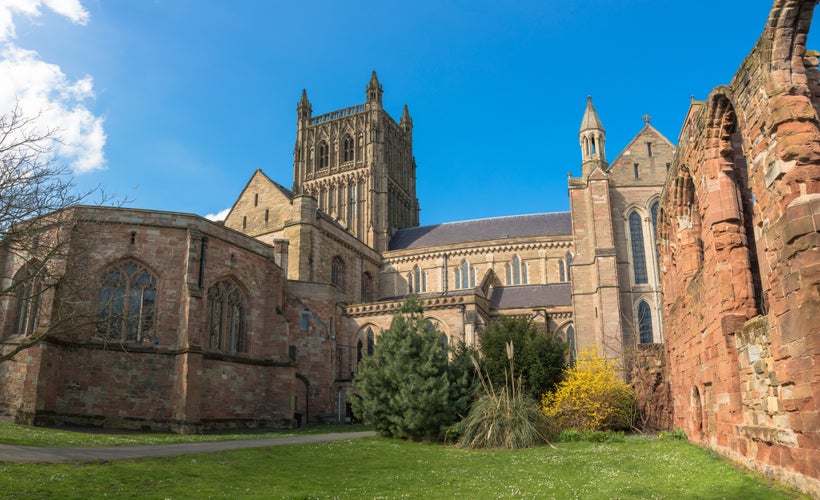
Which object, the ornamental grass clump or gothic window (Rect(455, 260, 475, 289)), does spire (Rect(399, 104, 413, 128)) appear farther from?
the ornamental grass clump

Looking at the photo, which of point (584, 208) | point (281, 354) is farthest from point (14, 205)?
point (584, 208)

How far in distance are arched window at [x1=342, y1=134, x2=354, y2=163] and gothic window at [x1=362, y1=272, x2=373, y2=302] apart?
55.8 ft

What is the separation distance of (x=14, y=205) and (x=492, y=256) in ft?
129

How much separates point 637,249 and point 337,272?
69.0 ft

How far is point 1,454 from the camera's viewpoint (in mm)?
12062

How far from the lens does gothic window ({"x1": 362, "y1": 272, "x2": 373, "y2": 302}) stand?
4994 cm

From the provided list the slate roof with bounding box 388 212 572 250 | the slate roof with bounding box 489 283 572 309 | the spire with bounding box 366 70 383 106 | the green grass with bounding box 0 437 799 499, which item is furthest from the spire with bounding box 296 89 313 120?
the green grass with bounding box 0 437 799 499

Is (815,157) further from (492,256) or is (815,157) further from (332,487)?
(492,256)

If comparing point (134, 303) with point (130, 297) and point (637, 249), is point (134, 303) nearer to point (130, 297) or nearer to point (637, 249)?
point (130, 297)

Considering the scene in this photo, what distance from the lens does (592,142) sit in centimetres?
4178

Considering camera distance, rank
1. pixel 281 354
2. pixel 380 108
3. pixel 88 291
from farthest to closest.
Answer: pixel 380 108
pixel 281 354
pixel 88 291

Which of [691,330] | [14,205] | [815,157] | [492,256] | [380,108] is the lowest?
[691,330]

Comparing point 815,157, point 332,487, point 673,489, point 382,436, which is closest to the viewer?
point 815,157

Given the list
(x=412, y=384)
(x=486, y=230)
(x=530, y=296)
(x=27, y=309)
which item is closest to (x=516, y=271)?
(x=530, y=296)
